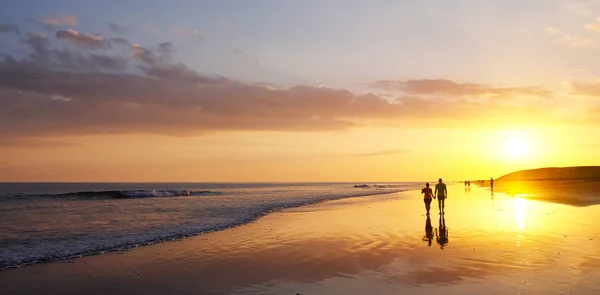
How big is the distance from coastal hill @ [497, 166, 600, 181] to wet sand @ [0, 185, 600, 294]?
92627 mm

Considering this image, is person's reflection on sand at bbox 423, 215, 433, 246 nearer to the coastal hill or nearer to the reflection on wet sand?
the reflection on wet sand

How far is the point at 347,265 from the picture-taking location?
44.3 feet

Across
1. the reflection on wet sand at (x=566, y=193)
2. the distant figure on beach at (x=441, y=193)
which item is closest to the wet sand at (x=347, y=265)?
the distant figure on beach at (x=441, y=193)

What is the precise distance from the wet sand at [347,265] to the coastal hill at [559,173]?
9263 centimetres

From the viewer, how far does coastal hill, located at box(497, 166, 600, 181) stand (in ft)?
331

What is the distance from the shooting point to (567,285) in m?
10.1

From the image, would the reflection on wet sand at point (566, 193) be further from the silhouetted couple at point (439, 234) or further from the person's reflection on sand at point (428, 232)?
the silhouetted couple at point (439, 234)

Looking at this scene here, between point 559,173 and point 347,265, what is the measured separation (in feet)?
396

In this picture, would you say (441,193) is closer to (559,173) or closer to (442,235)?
(442,235)

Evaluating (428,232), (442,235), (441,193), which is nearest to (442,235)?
(442,235)

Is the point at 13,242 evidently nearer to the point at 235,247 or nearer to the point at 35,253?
the point at 35,253

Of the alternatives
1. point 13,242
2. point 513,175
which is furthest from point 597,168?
point 13,242

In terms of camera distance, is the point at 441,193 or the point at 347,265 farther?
the point at 441,193

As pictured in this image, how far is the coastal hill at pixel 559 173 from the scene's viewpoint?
100787mm
